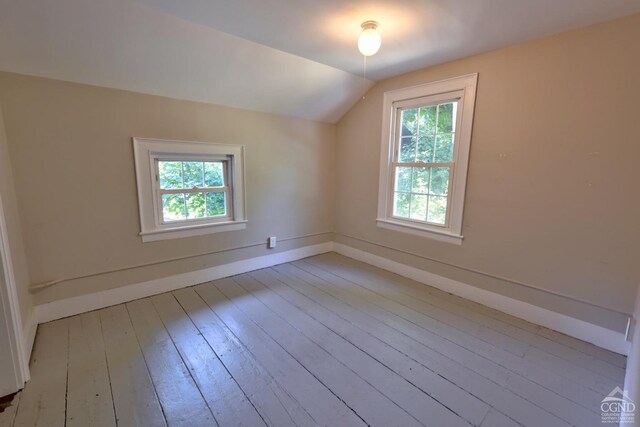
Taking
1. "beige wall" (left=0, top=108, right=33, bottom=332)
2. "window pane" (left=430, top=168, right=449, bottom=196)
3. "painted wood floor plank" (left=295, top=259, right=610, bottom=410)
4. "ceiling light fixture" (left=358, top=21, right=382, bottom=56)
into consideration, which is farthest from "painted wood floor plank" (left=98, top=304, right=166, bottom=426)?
"window pane" (left=430, top=168, right=449, bottom=196)

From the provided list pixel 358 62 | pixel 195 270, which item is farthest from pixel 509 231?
pixel 195 270

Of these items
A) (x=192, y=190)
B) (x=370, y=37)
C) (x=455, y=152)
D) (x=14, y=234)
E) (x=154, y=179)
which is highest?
(x=370, y=37)

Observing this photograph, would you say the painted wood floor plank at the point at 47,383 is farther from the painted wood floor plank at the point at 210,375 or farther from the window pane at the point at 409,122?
the window pane at the point at 409,122

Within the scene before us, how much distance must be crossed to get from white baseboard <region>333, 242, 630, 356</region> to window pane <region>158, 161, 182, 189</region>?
97.7 inches

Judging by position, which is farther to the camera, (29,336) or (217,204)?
(217,204)

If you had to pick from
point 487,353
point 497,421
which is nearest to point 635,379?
point 497,421

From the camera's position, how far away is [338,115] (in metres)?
3.71

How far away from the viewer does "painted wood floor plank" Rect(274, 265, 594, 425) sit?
1.48 m

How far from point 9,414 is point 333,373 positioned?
1671 millimetres

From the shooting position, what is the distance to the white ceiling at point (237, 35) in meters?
1.74

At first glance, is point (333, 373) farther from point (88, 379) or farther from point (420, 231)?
point (420, 231)

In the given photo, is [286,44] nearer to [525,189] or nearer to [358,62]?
[358,62]

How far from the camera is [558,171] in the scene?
2127 millimetres

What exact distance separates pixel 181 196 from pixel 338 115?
2182 mm
